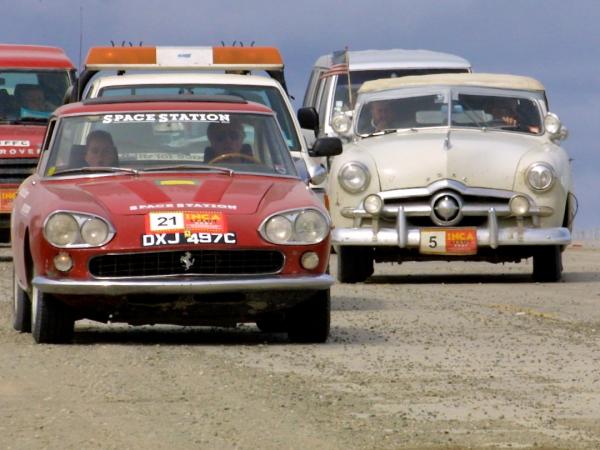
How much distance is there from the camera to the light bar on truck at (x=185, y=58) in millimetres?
18312

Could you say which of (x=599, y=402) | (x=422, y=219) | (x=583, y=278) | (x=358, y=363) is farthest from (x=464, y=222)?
(x=599, y=402)

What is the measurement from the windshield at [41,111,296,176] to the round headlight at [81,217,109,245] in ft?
3.29

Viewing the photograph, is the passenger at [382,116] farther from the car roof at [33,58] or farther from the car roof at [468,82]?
the car roof at [33,58]

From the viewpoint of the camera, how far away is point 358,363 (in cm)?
995

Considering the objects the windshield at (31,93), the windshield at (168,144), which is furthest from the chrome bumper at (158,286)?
the windshield at (31,93)

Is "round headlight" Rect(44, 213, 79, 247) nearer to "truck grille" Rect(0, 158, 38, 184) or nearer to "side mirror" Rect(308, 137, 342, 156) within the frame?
"side mirror" Rect(308, 137, 342, 156)

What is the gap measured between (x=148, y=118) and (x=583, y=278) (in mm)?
7811

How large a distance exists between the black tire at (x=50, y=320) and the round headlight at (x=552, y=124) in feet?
27.3

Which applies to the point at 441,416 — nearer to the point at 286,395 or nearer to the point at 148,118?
the point at 286,395

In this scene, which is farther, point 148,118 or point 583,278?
point 583,278

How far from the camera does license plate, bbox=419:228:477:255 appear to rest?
55.2 ft

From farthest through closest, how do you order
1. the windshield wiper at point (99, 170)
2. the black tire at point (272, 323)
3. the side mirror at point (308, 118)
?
the side mirror at point (308, 118)
the windshield wiper at point (99, 170)
the black tire at point (272, 323)

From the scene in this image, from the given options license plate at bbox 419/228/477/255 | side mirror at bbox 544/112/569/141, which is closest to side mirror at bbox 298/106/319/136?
license plate at bbox 419/228/477/255

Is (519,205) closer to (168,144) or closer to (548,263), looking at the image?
(548,263)
